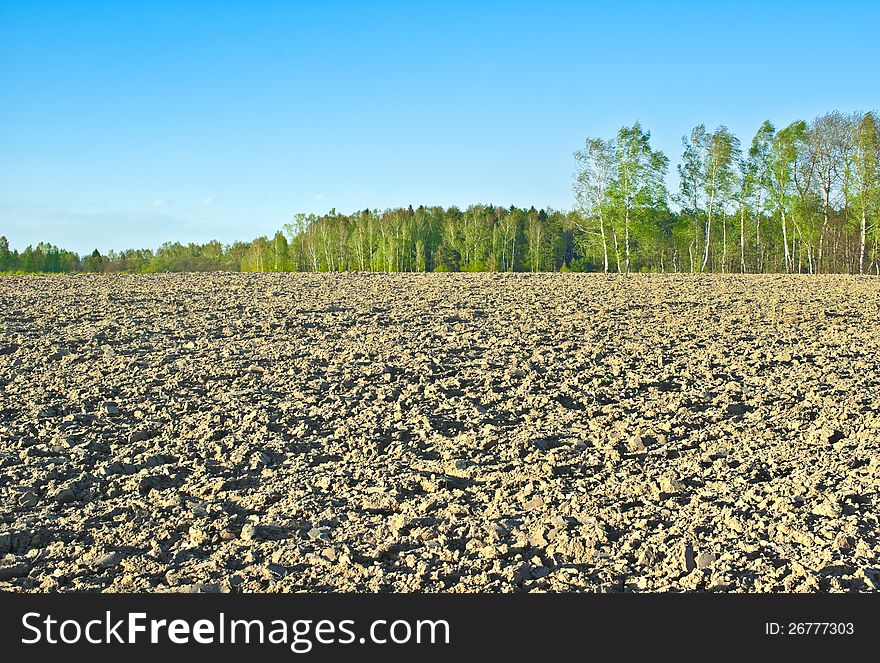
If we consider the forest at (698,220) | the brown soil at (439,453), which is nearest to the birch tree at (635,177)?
the forest at (698,220)

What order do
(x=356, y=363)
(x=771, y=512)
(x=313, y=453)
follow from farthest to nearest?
(x=356, y=363)
(x=313, y=453)
(x=771, y=512)

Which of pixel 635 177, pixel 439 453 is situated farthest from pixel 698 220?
pixel 439 453

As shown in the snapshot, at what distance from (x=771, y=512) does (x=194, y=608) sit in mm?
3485

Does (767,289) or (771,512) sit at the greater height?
(767,289)

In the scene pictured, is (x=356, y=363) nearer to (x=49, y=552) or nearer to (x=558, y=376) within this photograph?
(x=558, y=376)

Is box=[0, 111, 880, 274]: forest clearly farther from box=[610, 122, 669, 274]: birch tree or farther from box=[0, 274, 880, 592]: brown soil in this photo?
box=[0, 274, 880, 592]: brown soil

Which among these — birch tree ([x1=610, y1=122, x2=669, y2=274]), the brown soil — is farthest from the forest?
the brown soil

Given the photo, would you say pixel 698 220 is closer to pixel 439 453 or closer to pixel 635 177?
pixel 635 177

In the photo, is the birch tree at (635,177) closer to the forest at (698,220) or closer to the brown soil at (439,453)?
the forest at (698,220)

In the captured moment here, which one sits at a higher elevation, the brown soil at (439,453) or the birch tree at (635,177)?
the birch tree at (635,177)

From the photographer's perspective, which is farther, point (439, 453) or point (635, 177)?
point (635, 177)

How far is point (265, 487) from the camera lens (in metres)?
5.14

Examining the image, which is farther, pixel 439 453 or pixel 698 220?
pixel 698 220

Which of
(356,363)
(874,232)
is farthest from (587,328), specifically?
(874,232)
